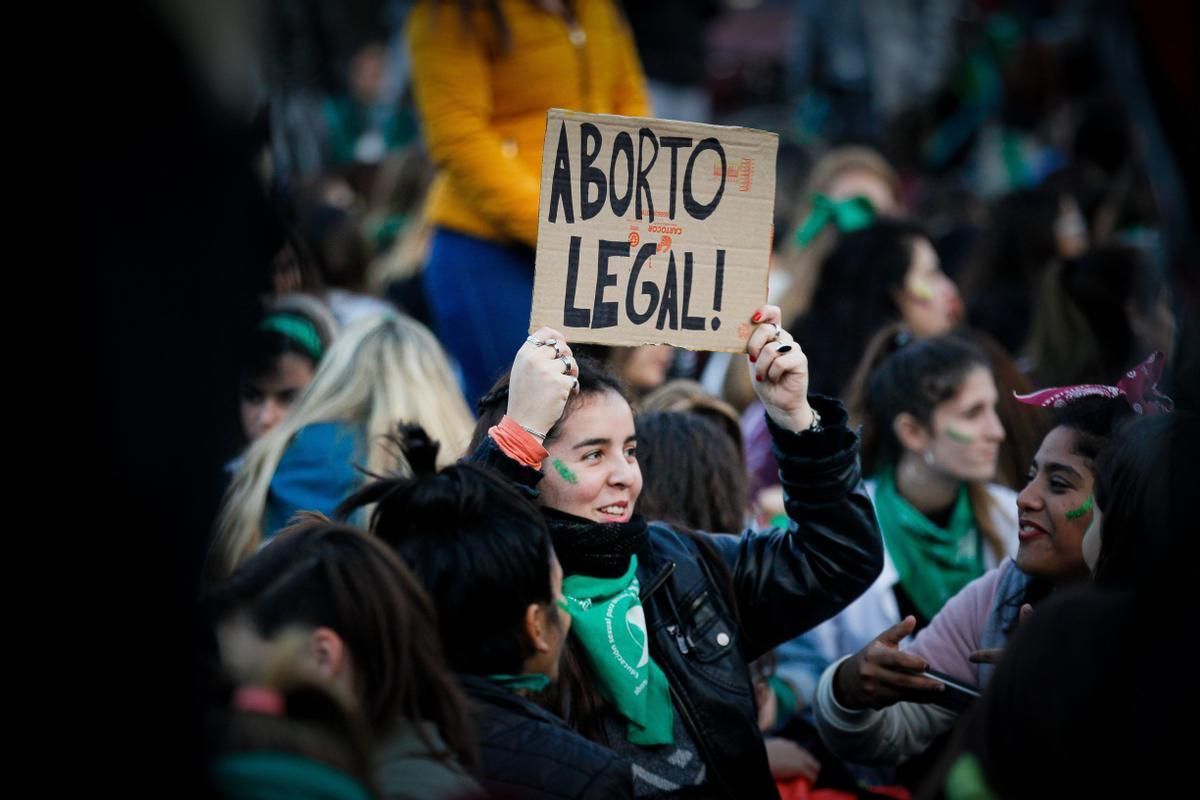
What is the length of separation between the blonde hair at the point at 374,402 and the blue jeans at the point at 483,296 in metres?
0.40

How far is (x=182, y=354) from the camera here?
1.82m

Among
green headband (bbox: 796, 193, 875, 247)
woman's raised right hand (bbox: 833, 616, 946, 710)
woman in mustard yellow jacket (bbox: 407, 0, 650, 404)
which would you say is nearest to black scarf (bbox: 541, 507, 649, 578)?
woman's raised right hand (bbox: 833, 616, 946, 710)

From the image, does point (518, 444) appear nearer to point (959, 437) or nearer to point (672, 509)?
point (672, 509)

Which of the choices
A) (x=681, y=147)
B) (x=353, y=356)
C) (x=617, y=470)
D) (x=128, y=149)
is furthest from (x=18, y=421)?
(x=353, y=356)

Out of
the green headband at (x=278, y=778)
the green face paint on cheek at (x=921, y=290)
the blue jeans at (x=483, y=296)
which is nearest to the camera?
the green headband at (x=278, y=778)

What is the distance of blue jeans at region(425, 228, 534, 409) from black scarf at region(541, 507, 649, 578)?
200 centimetres

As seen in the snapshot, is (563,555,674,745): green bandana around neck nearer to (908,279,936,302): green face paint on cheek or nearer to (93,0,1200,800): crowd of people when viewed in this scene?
(93,0,1200,800): crowd of people

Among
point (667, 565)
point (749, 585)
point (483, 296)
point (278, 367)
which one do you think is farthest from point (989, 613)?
point (278, 367)

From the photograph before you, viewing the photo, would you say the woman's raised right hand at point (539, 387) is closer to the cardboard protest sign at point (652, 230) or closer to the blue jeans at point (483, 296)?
the cardboard protest sign at point (652, 230)

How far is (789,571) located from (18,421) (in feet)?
6.72

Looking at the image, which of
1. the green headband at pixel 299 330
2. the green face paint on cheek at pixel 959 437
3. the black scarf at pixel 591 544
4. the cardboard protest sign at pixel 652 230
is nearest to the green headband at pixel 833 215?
the green face paint on cheek at pixel 959 437

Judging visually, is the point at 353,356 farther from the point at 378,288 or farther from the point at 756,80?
the point at 756,80

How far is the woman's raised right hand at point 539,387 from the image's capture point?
3.02 meters

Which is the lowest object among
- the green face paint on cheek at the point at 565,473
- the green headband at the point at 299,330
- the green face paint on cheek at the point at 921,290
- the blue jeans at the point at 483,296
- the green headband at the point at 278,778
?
the green headband at the point at 278,778
